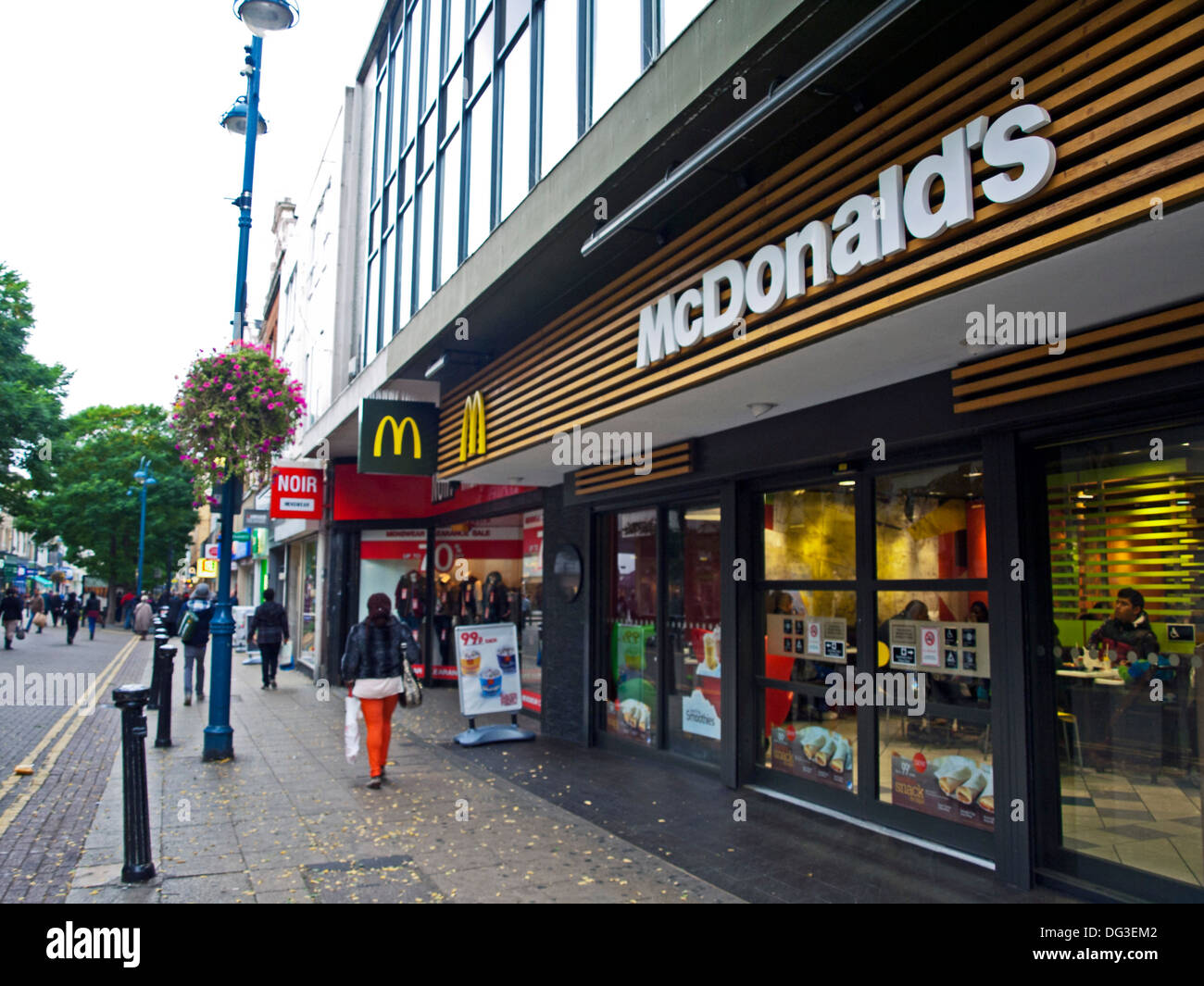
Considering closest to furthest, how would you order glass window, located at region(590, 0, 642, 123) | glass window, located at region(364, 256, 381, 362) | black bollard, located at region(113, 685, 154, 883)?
black bollard, located at region(113, 685, 154, 883) → glass window, located at region(590, 0, 642, 123) → glass window, located at region(364, 256, 381, 362)

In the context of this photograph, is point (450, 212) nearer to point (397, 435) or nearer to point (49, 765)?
point (397, 435)

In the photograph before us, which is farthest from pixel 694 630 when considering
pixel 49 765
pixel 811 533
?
pixel 49 765

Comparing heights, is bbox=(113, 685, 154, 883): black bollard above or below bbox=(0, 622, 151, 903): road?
above

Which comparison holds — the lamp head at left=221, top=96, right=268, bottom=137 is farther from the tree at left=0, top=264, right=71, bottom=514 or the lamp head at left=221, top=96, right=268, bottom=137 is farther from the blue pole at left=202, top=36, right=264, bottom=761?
the tree at left=0, top=264, right=71, bottom=514

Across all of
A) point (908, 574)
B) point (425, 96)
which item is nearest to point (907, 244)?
point (908, 574)

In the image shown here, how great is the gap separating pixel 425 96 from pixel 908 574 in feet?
31.8

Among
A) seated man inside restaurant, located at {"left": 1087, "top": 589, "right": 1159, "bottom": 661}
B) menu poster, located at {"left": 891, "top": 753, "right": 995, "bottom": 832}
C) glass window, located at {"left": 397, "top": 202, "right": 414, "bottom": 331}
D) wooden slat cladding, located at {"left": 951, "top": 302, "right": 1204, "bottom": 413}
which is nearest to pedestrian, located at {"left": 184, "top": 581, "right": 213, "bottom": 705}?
glass window, located at {"left": 397, "top": 202, "right": 414, "bottom": 331}

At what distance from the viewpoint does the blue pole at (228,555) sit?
9.23m

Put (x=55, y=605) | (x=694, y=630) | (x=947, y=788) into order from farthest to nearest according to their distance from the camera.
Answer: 1. (x=55, y=605)
2. (x=694, y=630)
3. (x=947, y=788)

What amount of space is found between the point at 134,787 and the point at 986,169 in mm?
5767

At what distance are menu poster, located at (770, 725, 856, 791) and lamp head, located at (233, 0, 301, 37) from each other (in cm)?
838

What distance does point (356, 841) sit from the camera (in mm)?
6203

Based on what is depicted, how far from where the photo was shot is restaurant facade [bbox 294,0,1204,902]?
385cm
